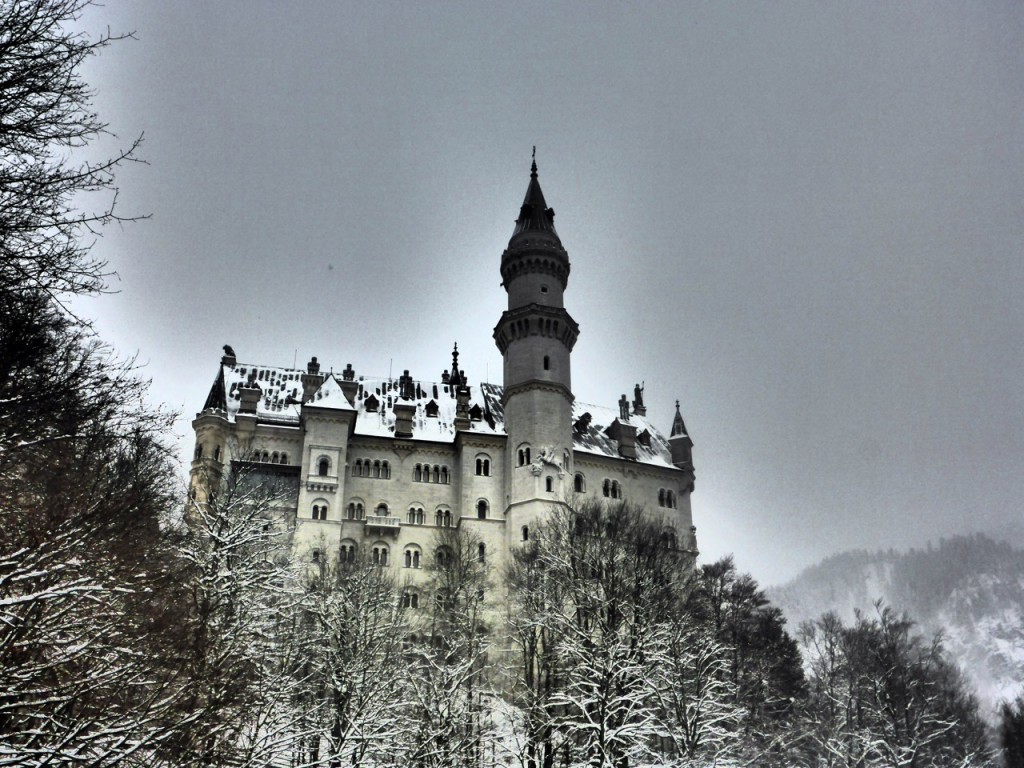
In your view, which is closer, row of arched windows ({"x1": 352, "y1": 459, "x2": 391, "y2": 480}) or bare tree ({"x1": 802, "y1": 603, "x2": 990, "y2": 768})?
bare tree ({"x1": 802, "y1": 603, "x2": 990, "y2": 768})

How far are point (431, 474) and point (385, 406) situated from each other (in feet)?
26.4

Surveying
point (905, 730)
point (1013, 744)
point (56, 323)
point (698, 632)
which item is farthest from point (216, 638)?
point (1013, 744)

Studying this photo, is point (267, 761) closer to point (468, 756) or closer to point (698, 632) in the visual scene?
point (468, 756)

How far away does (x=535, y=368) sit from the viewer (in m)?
74.2

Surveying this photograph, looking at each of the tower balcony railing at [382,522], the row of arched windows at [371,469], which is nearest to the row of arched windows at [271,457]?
the row of arched windows at [371,469]

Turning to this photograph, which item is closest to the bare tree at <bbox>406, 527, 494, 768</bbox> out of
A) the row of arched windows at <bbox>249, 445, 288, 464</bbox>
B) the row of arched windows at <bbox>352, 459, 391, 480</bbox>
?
the row of arched windows at <bbox>352, 459, 391, 480</bbox>

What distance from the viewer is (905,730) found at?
148ft

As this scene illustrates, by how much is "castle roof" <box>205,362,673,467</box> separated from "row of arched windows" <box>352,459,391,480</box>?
230cm

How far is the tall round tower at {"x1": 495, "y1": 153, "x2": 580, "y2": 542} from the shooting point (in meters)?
70.0

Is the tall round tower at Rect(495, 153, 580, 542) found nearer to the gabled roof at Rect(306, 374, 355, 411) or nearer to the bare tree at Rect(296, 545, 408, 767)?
the gabled roof at Rect(306, 374, 355, 411)

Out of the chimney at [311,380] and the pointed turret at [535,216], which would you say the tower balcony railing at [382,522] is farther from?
the pointed turret at [535,216]

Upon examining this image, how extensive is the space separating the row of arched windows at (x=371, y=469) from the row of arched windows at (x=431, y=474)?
231 cm

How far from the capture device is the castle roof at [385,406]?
72.6m

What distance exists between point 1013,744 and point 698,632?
4485 cm
